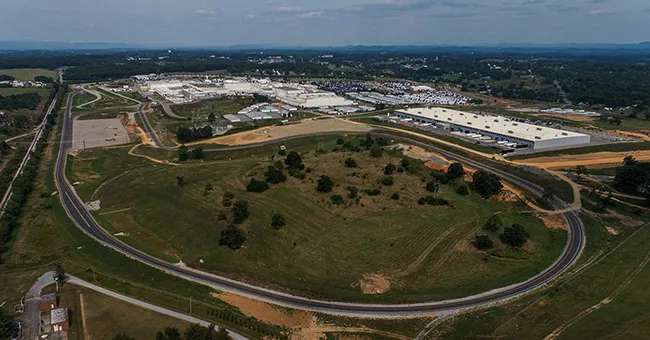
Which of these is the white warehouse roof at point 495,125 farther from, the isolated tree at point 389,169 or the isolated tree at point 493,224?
the isolated tree at point 493,224

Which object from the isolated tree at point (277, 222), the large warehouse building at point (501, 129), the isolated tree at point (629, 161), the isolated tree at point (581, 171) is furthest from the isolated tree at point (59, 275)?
the isolated tree at point (629, 161)

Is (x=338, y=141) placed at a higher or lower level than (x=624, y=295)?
higher

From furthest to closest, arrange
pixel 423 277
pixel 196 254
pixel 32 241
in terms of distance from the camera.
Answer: pixel 32 241
pixel 196 254
pixel 423 277

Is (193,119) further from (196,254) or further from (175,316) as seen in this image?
(175,316)

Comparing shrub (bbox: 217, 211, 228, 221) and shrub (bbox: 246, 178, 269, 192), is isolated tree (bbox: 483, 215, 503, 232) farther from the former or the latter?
shrub (bbox: 217, 211, 228, 221)

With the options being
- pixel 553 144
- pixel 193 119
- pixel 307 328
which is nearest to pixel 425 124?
pixel 553 144
